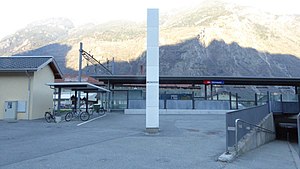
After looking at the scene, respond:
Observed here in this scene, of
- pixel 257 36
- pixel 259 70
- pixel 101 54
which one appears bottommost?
pixel 259 70

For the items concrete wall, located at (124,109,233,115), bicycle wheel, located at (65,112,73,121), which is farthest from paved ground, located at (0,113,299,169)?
concrete wall, located at (124,109,233,115)

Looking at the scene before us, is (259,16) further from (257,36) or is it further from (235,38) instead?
(235,38)

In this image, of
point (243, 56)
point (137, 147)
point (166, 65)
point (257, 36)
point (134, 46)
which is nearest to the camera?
point (137, 147)

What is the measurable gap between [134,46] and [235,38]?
129 ft

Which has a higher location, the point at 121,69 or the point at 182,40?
the point at 182,40

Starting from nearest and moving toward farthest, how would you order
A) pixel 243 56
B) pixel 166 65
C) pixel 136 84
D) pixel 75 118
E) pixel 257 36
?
pixel 75 118 → pixel 136 84 → pixel 166 65 → pixel 243 56 → pixel 257 36

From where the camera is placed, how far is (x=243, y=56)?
101 meters

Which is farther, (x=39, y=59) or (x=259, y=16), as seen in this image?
(x=259, y=16)

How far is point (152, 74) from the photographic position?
48.2 ft

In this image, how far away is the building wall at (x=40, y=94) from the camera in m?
22.5

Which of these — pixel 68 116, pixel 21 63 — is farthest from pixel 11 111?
pixel 68 116

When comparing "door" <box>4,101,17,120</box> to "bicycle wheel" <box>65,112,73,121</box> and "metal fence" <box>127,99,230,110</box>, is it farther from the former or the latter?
"metal fence" <box>127,99,230,110</box>

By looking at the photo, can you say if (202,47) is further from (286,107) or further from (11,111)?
(11,111)

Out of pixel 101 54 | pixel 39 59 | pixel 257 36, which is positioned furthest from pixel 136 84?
pixel 257 36
